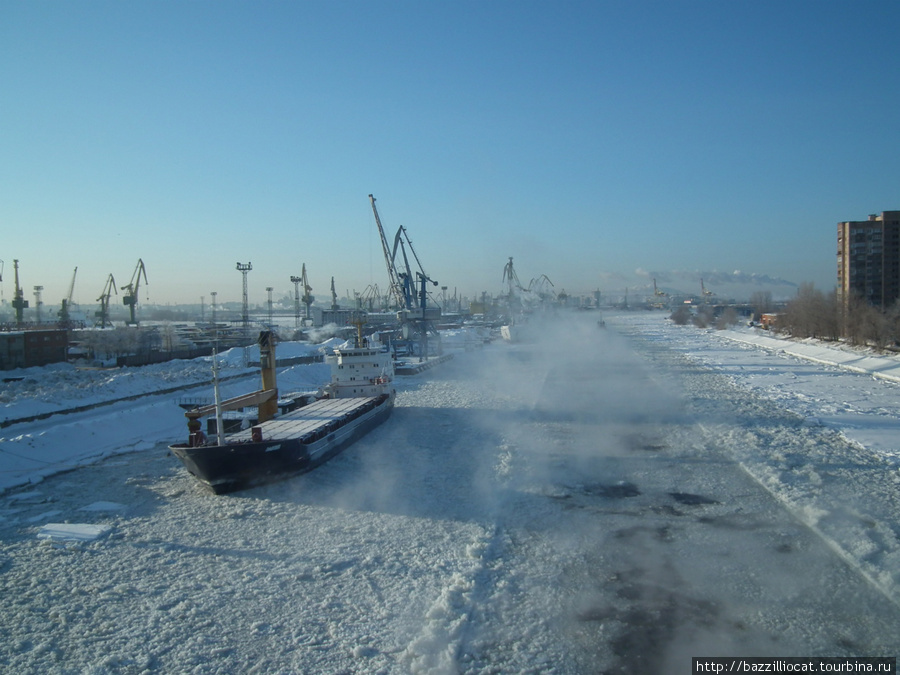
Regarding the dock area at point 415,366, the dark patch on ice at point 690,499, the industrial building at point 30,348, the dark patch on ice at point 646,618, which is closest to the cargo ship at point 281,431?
the dark patch on ice at point 690,499

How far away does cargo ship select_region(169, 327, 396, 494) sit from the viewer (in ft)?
33.2

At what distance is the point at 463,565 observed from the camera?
6.60 meters

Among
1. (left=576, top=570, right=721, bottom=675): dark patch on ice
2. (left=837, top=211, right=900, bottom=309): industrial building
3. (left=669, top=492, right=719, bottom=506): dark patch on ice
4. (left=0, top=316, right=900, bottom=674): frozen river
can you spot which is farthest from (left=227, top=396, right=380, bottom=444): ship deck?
(left=837, top=211, right=900, bottom=309): industrial building

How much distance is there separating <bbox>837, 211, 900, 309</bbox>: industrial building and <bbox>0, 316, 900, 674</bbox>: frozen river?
39.8 m

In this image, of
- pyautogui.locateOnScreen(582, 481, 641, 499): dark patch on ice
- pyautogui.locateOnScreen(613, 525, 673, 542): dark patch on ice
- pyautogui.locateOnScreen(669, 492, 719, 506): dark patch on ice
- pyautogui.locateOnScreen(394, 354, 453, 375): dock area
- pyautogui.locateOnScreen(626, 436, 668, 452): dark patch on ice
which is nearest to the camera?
pyautogui.locateOnScreen(613, 525, 673, 542): dark patch on ice

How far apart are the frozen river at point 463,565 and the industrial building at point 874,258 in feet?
130

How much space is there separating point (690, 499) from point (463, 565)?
3.91 meters

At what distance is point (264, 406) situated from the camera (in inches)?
570

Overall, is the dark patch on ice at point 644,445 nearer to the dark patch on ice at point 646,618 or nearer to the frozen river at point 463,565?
the frozen river at point 463,565

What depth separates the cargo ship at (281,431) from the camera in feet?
33.2

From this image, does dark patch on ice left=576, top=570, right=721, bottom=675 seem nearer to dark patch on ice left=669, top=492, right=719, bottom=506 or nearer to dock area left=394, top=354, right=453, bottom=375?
dark patch on ice left=669, top=492, right=719, bottom=506

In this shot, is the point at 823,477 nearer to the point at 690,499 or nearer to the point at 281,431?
the point at 690,499

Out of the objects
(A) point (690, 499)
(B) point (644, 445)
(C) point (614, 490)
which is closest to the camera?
(A) point (690, 499)

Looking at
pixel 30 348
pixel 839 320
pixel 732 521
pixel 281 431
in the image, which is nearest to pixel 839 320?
pixel 839 320
